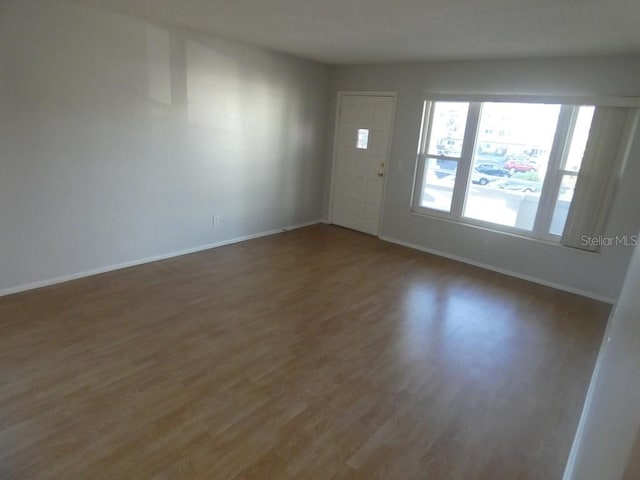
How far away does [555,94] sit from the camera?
4.21m

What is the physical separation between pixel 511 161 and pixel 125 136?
4.37 m

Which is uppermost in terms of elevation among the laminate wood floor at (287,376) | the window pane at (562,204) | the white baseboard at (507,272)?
the window pane at (562,204)

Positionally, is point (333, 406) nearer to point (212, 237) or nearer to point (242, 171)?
point (212, 237)

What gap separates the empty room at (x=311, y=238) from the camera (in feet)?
7.05

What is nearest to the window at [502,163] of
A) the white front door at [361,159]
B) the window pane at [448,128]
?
the window pane at [448,128]

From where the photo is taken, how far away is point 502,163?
479cm

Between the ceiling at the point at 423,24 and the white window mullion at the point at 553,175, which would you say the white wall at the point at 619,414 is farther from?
the white window mullion at the point at 553,175

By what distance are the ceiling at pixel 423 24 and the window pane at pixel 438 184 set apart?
4.40ft

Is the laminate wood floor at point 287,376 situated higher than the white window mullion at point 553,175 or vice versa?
the white window mullion at point 553,175

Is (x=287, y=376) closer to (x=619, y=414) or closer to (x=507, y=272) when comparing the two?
(x=619, y=414)

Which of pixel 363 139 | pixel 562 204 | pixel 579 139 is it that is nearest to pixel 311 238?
pixel 363 139

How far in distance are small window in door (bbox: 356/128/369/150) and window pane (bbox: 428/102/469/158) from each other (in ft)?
3.38

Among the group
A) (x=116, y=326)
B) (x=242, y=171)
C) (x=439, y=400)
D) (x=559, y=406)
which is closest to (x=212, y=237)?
(x=242, y=171)

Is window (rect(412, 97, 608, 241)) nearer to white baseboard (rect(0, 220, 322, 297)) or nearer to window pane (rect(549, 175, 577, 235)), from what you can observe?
window pane (rect(549, 175, 577, 235))
